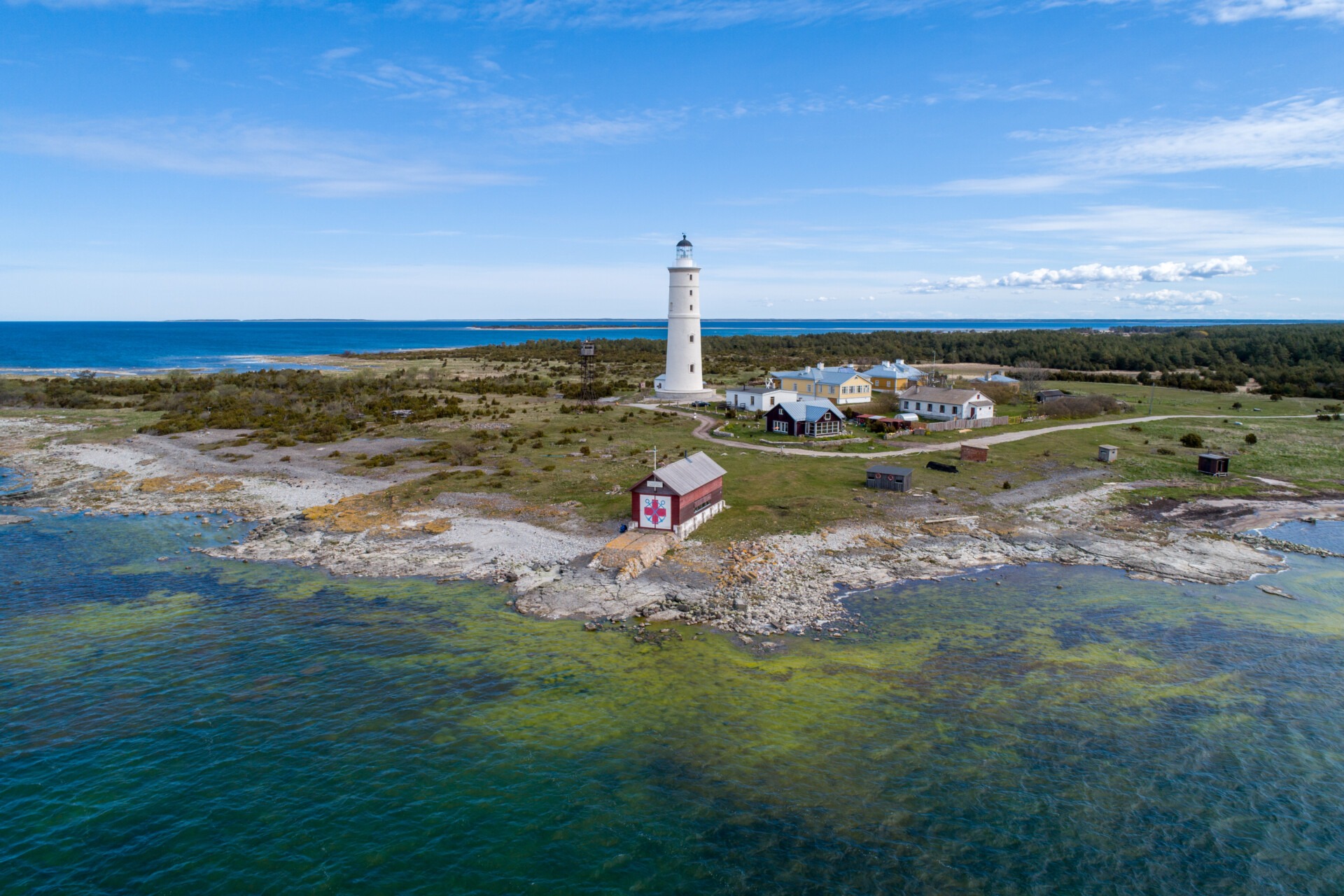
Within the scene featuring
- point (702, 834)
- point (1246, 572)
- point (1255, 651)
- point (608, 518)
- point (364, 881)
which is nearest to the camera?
point (364, 881)

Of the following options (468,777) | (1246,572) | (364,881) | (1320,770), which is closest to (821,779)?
(468,777)

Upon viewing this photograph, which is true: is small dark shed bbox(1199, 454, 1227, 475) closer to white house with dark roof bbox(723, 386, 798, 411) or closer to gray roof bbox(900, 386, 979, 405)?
gray roof bbox(900, 386, 979, 405)

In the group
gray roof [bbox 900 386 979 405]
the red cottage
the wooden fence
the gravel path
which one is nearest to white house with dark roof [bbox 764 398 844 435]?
the gravel path

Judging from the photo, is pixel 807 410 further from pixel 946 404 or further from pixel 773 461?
pixel 946 404

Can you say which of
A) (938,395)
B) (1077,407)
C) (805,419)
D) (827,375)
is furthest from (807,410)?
(1077,407)

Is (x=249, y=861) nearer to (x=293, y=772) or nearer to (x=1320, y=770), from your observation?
(x=293, y=772)

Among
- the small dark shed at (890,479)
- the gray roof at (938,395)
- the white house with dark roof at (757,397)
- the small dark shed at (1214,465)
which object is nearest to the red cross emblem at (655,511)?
the small dark shed at (890,479)
